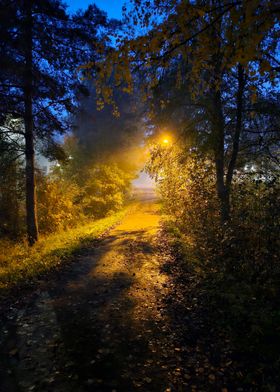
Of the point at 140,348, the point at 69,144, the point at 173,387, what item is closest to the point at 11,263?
the point at 140,348

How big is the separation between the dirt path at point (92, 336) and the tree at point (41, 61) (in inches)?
243

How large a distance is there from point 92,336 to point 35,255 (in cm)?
604

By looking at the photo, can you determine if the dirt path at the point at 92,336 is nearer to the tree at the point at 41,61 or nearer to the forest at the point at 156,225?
the forest at the point at 156,225

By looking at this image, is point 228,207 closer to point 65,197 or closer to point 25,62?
point 25,62

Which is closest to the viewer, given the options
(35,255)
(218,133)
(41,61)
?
(218,133)

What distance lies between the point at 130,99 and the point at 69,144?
Result: 28.1ft

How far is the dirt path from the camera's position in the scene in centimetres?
386

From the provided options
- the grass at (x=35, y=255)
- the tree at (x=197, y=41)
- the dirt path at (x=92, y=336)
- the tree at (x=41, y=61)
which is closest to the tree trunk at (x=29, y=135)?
the tree at (x=41, y=61)

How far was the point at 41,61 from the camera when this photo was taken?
36.1 ft

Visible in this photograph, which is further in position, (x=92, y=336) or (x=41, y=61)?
(x=41, y=61)

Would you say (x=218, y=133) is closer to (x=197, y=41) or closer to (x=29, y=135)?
(x=197, y=41)

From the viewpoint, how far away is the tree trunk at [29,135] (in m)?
10.2

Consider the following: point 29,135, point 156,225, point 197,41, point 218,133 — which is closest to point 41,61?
point 29,135

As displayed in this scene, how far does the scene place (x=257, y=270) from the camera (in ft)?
19.2
